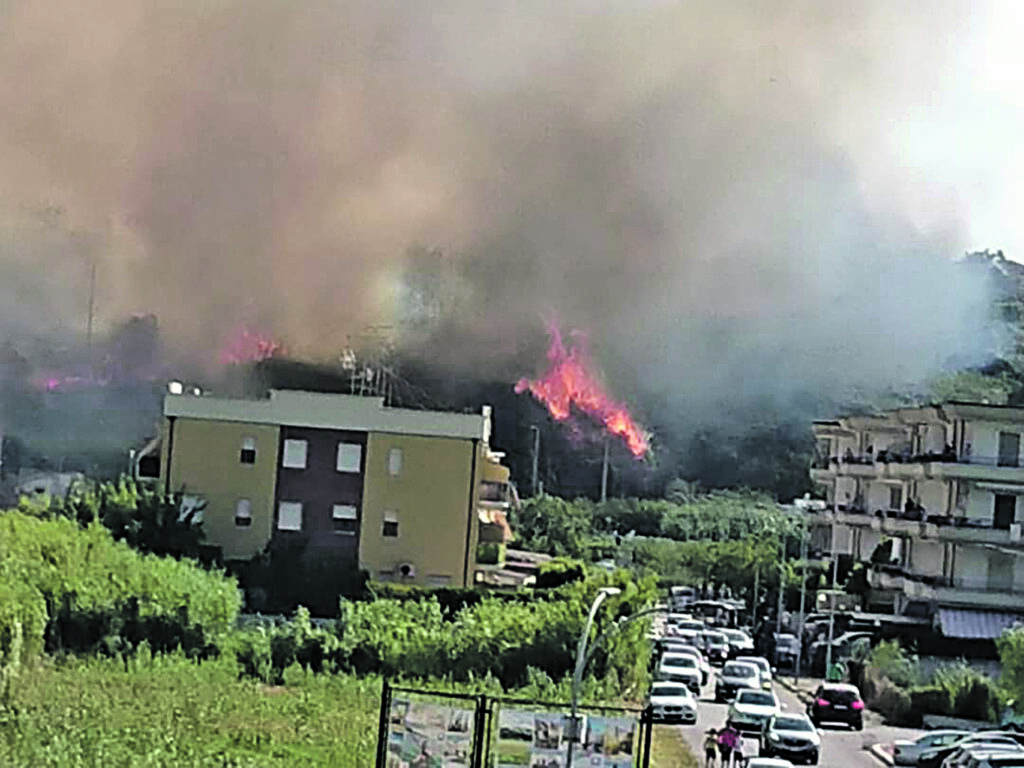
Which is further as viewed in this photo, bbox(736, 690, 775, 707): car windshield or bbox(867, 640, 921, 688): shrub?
bbox(867, 640, 921, 688): shrub

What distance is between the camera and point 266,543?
6320 millimetres

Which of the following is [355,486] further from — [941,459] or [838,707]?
[941,459]

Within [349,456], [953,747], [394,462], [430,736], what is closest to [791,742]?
[953,747]

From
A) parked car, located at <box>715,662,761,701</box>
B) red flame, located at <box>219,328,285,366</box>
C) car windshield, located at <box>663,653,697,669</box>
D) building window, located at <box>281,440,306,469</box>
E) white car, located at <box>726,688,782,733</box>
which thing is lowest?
white car, located at <box>726,688,782,733</box>

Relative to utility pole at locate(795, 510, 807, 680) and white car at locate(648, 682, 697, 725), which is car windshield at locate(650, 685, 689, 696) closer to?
white car at locate(648, 682, 697, 725)

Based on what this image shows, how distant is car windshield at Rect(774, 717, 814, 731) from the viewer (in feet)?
19.7

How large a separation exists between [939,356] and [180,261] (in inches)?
109

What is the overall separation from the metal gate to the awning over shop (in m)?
1.40

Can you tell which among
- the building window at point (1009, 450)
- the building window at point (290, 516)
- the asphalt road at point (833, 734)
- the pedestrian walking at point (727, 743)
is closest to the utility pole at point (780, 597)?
the asphalt road at point (833, 734)

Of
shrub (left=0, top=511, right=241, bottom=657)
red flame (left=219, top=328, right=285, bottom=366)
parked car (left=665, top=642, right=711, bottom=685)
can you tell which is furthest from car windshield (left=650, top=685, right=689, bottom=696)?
red flame (left=219, top=328, right=285, bottom=366)

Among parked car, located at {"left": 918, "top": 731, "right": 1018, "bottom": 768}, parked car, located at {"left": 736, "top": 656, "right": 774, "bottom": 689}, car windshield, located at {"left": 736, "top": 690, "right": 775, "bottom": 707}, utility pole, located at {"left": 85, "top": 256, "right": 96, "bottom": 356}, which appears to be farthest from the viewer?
utility pole, located at {"left": 85, "top": 256, "right": 96, "bottom": 356}

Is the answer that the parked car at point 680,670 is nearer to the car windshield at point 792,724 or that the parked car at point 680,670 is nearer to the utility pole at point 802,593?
the car windshield at point 792,724

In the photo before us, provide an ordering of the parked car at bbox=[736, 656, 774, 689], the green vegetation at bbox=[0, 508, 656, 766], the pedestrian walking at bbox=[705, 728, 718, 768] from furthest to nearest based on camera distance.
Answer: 1. the parked car at bbox=[736, 656, 774, 689]
2. the green vegetation at bbox=[0, 508, 656, 766]
3. the pedestrian walking at bbox=[705, 728, 718, 768]

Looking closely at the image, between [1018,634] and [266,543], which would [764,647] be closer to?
[1018,634]
